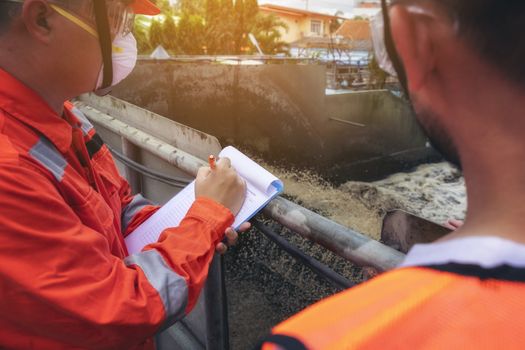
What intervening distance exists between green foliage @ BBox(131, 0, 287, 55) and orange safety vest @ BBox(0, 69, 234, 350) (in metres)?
21.8

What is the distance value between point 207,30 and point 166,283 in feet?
76.5

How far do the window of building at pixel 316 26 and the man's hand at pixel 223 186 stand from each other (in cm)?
3989

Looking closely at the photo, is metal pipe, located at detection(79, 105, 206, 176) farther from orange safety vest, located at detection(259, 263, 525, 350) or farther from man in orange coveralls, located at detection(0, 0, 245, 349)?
orange safety vest, located at detection(259, 263, 525, 350)

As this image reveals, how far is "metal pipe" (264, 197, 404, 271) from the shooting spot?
3.34 feet

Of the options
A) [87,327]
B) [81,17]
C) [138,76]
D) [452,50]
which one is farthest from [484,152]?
[138,76]

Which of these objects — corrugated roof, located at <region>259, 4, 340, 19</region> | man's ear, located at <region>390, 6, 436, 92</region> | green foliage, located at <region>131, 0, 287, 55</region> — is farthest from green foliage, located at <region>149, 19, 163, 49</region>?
man's ear, located at <region>390, 6, 436, 92</region>

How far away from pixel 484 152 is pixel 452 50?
17cm

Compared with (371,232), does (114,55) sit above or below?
above

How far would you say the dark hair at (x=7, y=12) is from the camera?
1123 millimetres

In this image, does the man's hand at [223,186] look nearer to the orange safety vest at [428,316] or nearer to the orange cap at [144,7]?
the orange cap at [144,7]

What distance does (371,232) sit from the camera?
7.95m

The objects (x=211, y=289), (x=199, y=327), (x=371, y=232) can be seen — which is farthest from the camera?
(x=371, y=232)

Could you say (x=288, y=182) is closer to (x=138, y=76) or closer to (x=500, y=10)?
(x=138, y=76)

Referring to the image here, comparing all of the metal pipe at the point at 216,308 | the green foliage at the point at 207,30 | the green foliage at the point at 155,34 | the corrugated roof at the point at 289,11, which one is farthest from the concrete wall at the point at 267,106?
the corrugated roof at the point at 289,11
